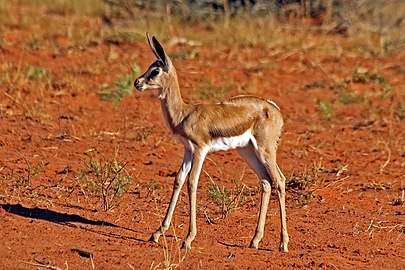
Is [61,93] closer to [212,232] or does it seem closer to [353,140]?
[353,140]

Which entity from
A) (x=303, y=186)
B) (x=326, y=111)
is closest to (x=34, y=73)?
(x=326, y=111)

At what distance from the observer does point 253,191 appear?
30.0 feet

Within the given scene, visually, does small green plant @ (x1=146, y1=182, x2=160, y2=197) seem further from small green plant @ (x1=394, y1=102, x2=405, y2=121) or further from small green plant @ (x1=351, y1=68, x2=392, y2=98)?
small green plant @ (x1=351, y1=68, x2=392, y2=98)

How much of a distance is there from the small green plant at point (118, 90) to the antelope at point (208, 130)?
4.99 meters

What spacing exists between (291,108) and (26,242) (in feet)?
22.4

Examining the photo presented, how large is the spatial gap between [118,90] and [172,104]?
5344 mm

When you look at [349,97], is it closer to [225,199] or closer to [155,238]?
[225,199]

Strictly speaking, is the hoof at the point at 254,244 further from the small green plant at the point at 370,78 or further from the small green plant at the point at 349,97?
the small green plant at the point at 370,78

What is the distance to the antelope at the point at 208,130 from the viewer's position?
7160 millimetres

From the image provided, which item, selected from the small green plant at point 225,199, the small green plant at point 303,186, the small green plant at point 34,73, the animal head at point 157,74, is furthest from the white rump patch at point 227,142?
the small green plant at point 34,73

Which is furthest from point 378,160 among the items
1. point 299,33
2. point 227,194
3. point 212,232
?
point 299,33

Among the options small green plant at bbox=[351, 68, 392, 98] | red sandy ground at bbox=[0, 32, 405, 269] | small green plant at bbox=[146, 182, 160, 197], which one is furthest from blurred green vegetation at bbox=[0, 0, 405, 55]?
small green plant at bbox=[146, 182, 160, 197]

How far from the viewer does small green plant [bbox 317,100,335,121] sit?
42.1ft

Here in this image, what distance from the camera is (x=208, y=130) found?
7203 millimetres
